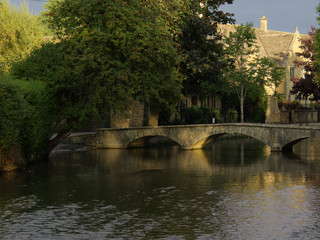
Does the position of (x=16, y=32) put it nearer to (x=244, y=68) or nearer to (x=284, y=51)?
(x=244, y=68)

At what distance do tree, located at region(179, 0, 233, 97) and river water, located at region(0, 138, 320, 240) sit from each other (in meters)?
10.3

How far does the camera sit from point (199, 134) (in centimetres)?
4541

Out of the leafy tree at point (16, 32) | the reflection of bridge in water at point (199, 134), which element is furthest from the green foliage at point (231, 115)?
the leafy tree at point (16, 32)

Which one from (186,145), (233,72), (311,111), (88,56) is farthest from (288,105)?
(88,56)

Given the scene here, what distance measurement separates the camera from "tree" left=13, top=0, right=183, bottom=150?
38.2 metres

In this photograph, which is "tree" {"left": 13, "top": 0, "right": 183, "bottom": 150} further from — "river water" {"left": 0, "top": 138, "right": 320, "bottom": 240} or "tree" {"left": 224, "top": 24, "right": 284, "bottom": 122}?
"tree" {"left": 224, "top": 24, "right": 284, "bottom": 122}

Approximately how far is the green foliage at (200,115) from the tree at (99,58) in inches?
811

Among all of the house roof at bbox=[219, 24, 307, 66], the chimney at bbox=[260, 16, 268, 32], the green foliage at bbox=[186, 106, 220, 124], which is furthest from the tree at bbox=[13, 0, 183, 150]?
the chimney at bbox=[260, 16, 268, 32]

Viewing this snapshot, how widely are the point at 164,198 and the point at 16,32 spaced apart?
1239 inches

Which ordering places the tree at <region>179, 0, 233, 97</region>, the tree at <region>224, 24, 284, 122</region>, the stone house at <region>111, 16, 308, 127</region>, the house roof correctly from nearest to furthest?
the tree at <region>179, 0, 233, 97</region> < the tree at <region>224, 24, 284, 122</region> < the stone house at <region>111, 16, 308, 127</region> < the house roof

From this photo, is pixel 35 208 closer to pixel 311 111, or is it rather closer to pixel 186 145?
pixel 186 145

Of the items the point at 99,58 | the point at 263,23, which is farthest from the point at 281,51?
the point at 99,58

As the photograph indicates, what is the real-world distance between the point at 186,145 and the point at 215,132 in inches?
123

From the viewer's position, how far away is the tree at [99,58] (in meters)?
38.2
